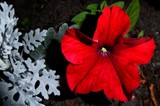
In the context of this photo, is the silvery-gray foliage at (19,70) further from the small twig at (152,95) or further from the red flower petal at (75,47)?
the small twig at (152,95)

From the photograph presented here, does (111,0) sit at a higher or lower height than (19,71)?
lower

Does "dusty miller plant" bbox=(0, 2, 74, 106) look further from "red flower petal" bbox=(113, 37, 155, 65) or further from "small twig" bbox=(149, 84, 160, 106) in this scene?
"small twig" bbox=(149, 84, 160, 106)

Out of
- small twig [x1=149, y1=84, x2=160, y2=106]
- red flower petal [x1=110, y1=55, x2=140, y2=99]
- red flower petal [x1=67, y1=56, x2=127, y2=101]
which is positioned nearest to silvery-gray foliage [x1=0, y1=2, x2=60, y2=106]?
red flower petal [x1=67, y1=56, x2=127, y2=101]

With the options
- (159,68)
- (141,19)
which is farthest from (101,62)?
A: (141,19)

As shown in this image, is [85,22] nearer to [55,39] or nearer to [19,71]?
[55,39]

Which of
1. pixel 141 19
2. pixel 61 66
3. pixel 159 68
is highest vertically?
pixel 61 66

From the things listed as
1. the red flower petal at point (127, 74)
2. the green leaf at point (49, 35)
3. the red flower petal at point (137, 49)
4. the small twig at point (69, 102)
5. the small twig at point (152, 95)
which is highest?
the green leaf at point (49, 35)

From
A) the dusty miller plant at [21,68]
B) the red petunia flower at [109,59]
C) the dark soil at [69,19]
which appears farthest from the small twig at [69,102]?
the red petunia flower at [109,59]

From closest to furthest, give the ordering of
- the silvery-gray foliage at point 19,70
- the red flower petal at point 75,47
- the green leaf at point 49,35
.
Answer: the red flower petal at point 75,47, the silvery-gray foliage at point 19,70, the green leaf at point 49,35
